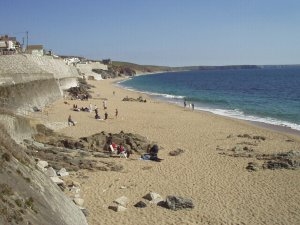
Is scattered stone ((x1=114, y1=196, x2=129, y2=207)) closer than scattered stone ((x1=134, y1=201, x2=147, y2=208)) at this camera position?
No

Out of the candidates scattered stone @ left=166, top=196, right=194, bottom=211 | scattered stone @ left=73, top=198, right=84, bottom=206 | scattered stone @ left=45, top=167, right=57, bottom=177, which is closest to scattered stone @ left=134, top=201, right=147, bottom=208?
scattered stone @ left=166, top=196, right=194, bottom=211

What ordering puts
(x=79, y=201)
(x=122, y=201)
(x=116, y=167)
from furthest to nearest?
1. (x=116, y=167)
2. (x=122, y=201)
3. (x=79, y=201)

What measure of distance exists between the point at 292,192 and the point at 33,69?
36.8 meters

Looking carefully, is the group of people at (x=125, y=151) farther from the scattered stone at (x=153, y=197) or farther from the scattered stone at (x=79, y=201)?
the scattered stone at (x=79, y=201)

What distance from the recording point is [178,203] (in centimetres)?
1452

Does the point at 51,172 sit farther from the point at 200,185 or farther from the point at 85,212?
the point at 200,185

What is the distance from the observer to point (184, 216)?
13.9 meters

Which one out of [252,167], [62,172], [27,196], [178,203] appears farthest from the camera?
[252,167]

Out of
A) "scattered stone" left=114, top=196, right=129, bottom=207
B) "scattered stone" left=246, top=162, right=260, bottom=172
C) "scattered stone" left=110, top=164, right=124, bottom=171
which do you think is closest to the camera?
"scattered stone" left=114, top=196, right=129, bottom=207

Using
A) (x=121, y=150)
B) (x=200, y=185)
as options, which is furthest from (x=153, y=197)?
(x=121, y=150)

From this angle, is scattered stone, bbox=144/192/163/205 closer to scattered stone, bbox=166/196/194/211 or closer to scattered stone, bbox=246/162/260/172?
scattered stone, bbox=166/196/194/211

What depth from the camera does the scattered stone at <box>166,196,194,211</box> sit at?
14.4 meters

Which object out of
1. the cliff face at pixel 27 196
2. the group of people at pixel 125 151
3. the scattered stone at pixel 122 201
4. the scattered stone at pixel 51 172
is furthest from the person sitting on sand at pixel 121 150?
the cliff face at pixel 27 196

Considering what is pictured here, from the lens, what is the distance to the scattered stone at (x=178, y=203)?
14.4 metres
